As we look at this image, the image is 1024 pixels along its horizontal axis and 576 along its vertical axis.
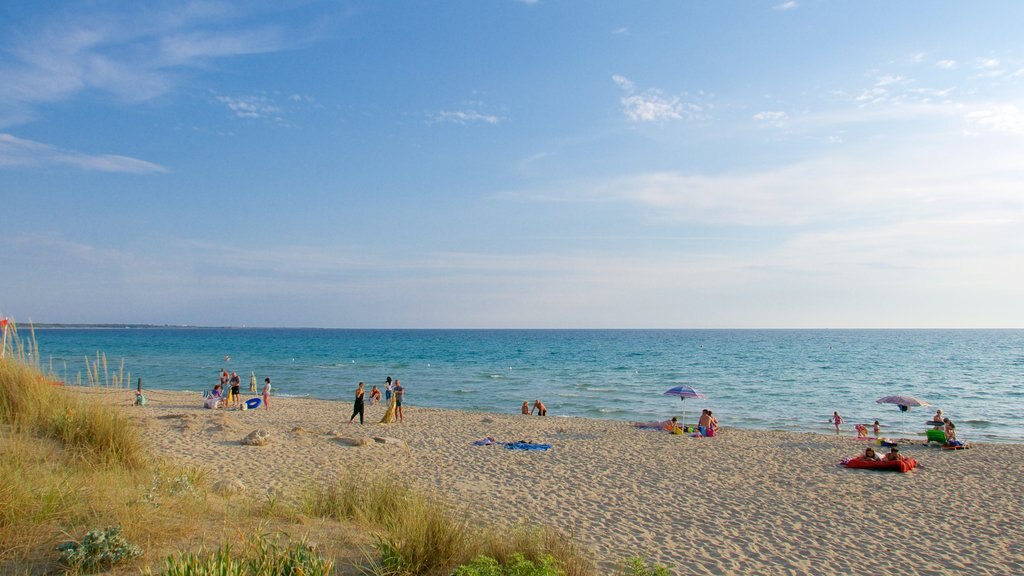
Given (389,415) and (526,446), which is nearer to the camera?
(526,446)

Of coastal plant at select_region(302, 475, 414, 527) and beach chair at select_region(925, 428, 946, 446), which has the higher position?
coastal plant at select_region(302, 475, 414, 527)

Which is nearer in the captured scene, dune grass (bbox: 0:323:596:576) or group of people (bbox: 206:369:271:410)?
dune grass (bbox: 0:323:596:576)

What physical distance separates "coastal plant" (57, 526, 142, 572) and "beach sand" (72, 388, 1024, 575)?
3.18 m

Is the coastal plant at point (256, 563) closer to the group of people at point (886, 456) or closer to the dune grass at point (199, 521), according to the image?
the dune grass at point (199, 521)

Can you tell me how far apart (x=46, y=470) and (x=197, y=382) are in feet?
120

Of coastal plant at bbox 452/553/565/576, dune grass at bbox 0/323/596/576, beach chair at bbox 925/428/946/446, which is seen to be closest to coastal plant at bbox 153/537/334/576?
dune grass at bbox 0/323/596/576

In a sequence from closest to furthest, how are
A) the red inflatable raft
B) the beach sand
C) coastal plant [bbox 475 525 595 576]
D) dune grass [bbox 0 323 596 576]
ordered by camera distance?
dune grass [bbox 0 323 596 576] < coastal plant [bbox 475 525 595 576] < the beach sand < the red inflatable raft

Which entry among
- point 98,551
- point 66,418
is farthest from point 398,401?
point 98,551

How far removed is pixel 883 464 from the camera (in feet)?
42.8

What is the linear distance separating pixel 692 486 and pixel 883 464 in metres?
4.92

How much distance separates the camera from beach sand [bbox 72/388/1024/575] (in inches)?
300

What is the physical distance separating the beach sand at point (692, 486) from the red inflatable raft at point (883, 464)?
0.85 ft

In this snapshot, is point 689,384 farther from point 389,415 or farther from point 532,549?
point 532,549

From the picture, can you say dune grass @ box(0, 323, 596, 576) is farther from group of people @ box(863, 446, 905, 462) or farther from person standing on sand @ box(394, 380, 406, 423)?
person standing on sand @ box(394, 380, 406, 423)
